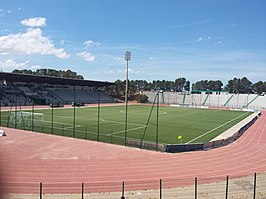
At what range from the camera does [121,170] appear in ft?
56.2

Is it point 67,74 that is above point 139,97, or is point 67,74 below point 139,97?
above

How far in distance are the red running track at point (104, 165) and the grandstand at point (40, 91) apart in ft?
116

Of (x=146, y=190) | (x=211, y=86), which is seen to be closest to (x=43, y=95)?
(x=146, y=190)

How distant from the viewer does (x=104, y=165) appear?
18078mm

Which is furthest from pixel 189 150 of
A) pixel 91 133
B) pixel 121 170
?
pixel 91 133

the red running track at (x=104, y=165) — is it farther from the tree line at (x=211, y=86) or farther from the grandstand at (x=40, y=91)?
the tree line at (x=211, y=86)

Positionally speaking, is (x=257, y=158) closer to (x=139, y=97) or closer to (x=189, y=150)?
(x=189, y=150)

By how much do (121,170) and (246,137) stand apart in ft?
60.4

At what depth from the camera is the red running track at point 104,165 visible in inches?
577

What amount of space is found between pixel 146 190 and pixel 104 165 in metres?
5.05

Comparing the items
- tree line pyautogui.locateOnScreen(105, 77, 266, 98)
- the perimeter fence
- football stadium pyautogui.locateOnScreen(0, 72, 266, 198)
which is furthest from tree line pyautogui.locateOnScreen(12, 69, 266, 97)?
the perimeter fence

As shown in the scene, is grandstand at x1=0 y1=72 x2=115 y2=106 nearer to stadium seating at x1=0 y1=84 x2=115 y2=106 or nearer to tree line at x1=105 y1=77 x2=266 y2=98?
stadium seating at x1=0 y1=84 x2=115 y2=106

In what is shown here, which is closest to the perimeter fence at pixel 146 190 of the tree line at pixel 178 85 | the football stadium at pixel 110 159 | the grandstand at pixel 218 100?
the football stadium at pixel 110 159

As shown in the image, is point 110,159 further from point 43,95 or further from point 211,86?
point 211,86
